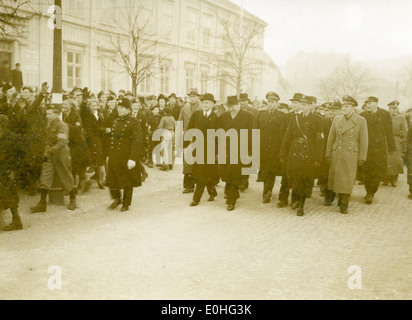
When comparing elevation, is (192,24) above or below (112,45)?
above

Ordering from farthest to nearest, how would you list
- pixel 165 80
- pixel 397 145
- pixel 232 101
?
pixel 165 80, pixel 397 145, pixel 232 101

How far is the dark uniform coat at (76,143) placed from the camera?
891 centimetres

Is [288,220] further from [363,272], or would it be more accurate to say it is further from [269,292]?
[269,292]

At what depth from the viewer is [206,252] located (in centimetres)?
602

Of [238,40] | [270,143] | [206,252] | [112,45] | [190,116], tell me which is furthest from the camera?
[238,40]

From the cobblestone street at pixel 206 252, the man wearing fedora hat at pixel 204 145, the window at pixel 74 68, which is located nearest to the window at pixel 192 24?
the window at pixel 74 68

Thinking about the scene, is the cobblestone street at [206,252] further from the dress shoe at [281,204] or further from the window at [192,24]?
the window at [192,24]

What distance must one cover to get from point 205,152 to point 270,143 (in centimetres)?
151

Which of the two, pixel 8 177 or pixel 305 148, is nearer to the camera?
pixel 8 177

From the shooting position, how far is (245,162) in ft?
29.2

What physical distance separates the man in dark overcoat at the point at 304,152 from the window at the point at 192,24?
14986 mm

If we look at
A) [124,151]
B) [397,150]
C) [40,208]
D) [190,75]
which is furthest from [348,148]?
[190,75]

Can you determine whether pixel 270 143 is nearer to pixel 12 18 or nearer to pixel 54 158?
pixel 54 158

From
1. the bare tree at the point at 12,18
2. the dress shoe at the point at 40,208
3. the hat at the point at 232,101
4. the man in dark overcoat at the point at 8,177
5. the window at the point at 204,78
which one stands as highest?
the window at the point at 204,78
